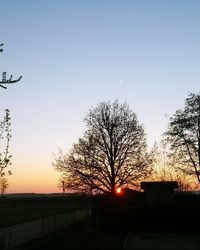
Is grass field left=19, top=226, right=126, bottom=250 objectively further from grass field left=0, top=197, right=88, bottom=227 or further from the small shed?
the small shed

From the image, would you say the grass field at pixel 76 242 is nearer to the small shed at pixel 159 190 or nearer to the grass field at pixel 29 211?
the grass field at pixel 29 211

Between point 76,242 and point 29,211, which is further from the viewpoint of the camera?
point 29,211

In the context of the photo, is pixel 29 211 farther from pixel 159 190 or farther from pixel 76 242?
pixel 76 242

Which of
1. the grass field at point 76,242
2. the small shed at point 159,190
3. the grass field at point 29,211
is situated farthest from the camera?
the grass field at point 29,211

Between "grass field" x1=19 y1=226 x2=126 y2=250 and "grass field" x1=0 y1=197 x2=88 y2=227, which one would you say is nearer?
"grass field" x1=19 y1=226 x2=126 y2=250

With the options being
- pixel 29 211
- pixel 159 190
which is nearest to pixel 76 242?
pixel 159 190

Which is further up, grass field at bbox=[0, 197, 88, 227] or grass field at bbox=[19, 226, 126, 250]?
grass field at bbox=[0, 197, 88, 227]

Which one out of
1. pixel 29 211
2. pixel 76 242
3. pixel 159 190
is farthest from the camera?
pixel 29 211

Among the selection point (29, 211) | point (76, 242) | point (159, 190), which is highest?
point (159, 190)

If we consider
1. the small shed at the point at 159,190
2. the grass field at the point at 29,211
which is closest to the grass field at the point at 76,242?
the grass field at the point at 29,211

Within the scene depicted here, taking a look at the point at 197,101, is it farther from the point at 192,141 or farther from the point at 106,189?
the point at 106,189

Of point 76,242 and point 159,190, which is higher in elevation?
point 159,190

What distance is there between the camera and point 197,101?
33469 millimetres

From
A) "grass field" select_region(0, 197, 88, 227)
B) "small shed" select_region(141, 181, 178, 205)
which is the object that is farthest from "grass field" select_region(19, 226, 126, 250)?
"small shed" select_region(141, 181, 178, 205)
